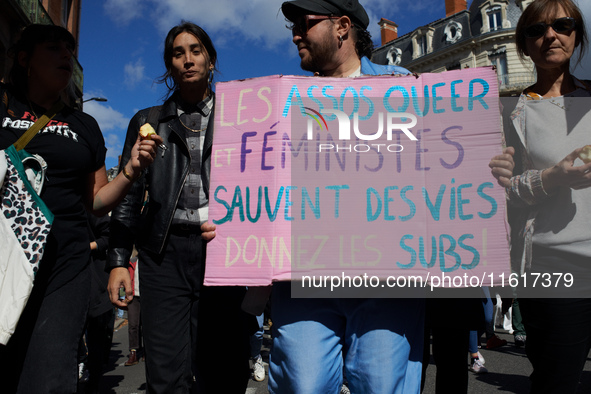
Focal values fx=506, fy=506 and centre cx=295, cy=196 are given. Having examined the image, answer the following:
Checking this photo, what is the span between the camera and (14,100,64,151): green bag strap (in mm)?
2157

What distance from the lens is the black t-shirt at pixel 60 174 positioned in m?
2.19

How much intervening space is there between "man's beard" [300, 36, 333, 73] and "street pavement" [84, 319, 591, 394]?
11.4 feet

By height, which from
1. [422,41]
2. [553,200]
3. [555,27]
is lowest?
[553,200]

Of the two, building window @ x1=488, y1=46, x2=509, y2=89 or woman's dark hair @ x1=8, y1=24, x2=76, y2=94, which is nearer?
woman's dark hair @ x1=8, y1=24, x2=76, y2=94

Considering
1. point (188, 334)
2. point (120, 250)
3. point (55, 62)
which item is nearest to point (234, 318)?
point (188, 334)

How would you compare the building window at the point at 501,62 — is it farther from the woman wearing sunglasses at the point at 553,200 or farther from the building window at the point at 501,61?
the woman wearing sunglasses at the point at 553,200

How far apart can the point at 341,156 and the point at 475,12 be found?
1486 inches

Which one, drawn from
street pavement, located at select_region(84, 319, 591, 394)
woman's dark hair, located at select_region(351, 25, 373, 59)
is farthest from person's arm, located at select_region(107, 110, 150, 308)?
street pavement, located at select_region(84, 319, 591, 394)

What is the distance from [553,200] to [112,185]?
79.5 inches

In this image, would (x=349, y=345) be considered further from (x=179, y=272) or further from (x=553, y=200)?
(x=553, y=200)

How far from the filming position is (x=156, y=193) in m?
2.56

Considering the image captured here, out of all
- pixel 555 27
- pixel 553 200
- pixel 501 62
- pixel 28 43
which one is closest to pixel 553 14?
pixel 555 27

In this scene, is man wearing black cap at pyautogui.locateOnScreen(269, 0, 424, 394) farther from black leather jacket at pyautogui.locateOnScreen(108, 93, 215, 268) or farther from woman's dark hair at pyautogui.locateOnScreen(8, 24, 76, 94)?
woman's dark hair at pyautogui.locateOnScreen(8, 24, 76, 94)

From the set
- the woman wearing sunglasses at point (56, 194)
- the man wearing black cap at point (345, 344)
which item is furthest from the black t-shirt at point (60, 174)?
the man wearing black cap at point (345, 344)
